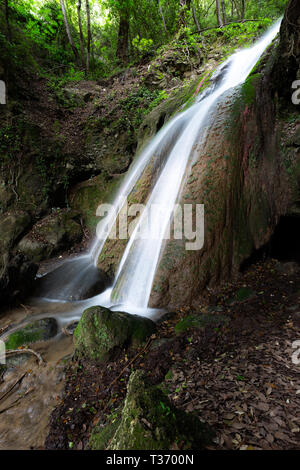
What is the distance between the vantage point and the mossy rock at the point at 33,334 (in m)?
3.79

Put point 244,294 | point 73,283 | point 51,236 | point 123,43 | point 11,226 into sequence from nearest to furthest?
1. point 244,294
2. point 73,283
3. point 11,226
4. point 51,236
5. point 123,43

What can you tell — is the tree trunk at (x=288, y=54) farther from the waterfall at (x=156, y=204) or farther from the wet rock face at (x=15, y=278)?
the wet rock face at (x=15, y=278)

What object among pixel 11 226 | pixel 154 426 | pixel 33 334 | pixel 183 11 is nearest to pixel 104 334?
pixel 33 334

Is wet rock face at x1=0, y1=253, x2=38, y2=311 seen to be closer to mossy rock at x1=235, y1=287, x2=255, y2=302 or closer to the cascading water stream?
the cascading water stream

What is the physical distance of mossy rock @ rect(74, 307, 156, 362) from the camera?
9.93 ft

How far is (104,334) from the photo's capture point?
307cm

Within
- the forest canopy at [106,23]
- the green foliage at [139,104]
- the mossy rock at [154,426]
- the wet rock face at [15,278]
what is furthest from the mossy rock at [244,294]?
the forest canopy at [106,23]

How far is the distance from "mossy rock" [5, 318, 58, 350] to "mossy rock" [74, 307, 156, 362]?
1.15 meters

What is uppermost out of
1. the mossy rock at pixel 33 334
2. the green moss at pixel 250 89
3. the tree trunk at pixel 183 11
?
the tree trunk at pixel 183 11

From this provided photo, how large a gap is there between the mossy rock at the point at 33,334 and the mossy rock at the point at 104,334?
1154mm

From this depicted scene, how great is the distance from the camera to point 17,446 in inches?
89.4

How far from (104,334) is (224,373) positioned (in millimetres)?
1615

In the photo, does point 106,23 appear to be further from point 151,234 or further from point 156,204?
point 151,234
